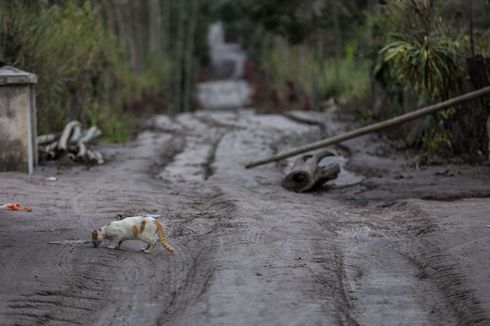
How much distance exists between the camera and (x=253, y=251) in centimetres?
614

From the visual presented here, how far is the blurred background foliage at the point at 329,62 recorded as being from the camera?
10.4 meters

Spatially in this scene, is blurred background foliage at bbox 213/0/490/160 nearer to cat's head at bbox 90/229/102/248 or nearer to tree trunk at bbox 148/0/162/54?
cat's head at bbox 90/229/102/248

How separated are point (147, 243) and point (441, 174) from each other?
14.7 ft

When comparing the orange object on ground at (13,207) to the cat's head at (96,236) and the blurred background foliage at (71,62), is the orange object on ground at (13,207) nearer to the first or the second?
the cat's head at (96,236)

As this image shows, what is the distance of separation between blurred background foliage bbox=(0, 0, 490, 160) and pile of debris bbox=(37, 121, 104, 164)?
1.86 ft

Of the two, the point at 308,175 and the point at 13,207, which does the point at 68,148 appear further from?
the point at 13,207

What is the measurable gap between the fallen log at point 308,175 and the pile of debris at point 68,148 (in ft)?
10.1

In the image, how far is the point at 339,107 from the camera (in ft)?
59.4

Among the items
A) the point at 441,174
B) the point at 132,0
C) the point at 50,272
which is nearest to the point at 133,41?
the point at 132,0

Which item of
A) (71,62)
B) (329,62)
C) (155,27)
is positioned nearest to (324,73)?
(329,62)

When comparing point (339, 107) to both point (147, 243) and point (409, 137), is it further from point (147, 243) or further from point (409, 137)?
point (147, 243)

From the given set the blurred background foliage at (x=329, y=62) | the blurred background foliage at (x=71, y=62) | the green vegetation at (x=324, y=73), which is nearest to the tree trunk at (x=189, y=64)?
the blurred background foliage at (x=329, y=62)

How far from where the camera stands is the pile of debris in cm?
1128

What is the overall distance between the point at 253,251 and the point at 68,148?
5937 mm
